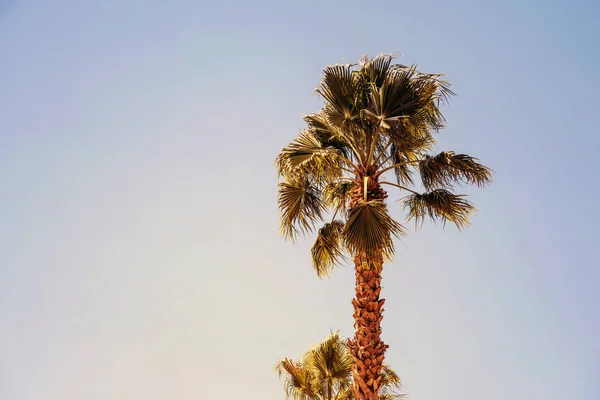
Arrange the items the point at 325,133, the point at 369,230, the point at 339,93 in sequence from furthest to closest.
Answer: the point at 325,133 → the point at 339,93 → the point at 369,230

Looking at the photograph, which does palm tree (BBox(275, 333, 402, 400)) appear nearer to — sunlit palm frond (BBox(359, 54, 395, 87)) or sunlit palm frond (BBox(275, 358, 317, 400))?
sunlit palm frond (BBox(275, 358, 317, 400))

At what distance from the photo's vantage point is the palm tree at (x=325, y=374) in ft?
36.0

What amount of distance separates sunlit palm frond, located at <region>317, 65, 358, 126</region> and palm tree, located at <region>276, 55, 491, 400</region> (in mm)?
16

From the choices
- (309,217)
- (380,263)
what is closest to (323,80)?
(309,217)

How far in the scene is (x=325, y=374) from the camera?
433 inches

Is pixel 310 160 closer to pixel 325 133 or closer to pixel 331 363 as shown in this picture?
pixel 325 133

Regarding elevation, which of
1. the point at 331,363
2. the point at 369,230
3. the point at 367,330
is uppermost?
the point at 369,230

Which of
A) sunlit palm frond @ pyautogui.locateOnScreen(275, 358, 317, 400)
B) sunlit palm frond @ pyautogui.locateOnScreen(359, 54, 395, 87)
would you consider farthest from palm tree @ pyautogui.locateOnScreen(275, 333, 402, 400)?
sunlit palm frond @ pyautogui.locateOnScreen(359, 54, 395, 87)

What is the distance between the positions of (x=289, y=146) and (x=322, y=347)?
11.7ft

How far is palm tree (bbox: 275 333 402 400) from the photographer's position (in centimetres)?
1097

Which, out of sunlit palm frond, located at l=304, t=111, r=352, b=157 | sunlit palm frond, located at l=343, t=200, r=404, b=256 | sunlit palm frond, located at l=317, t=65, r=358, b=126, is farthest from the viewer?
sunlit palm frond, located at l=304, t=111, r=352, b=157

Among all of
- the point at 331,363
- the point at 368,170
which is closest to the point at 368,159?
the point at 368,170

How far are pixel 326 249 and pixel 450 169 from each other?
7.91 ft

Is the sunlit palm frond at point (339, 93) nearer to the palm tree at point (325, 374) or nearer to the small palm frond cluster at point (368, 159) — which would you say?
the small palm frond cluster at point (368, 159)
